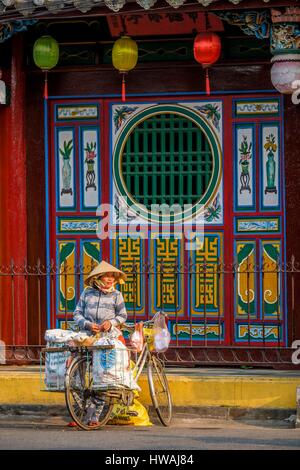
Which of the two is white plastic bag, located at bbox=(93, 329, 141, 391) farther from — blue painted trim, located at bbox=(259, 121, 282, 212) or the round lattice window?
blue painted trim, located at bbox=(259, 121, 282, 212)

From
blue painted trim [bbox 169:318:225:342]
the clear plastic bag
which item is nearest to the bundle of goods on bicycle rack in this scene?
the clear plastic bag

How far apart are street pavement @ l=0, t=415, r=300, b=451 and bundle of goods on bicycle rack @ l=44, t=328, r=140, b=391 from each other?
473mm

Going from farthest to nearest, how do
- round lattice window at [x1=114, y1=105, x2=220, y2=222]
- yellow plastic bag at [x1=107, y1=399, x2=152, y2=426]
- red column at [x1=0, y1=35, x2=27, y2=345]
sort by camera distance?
red column at [x1=0, y1=35, x2=27, y2=345], round lattice window at [x1=114, y1=105, x2=220, y2=222], yellow plastic bag at [x1=107, y1=399, x2=152, y2=426]

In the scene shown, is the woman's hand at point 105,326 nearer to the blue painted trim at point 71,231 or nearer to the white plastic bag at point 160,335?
the white plastic bag at point 160,335

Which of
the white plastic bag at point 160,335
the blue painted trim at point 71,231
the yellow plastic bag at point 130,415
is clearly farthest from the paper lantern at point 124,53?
the yellow plastic bag at point 130,415

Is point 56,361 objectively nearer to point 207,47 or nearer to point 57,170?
point 57,170

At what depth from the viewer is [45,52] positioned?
16.8 metres

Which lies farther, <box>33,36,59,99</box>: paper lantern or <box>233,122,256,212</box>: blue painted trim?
<box>233,122,256,212</box>: blue painted trim

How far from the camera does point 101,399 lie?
48.1ft

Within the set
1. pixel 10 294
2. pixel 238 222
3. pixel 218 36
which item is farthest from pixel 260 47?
pixel 10 294

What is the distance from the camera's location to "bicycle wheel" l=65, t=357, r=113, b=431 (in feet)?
47.8

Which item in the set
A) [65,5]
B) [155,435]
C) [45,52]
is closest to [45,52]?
[45,52]

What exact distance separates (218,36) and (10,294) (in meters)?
3.70

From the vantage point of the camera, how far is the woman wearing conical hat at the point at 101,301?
15.0 meters
